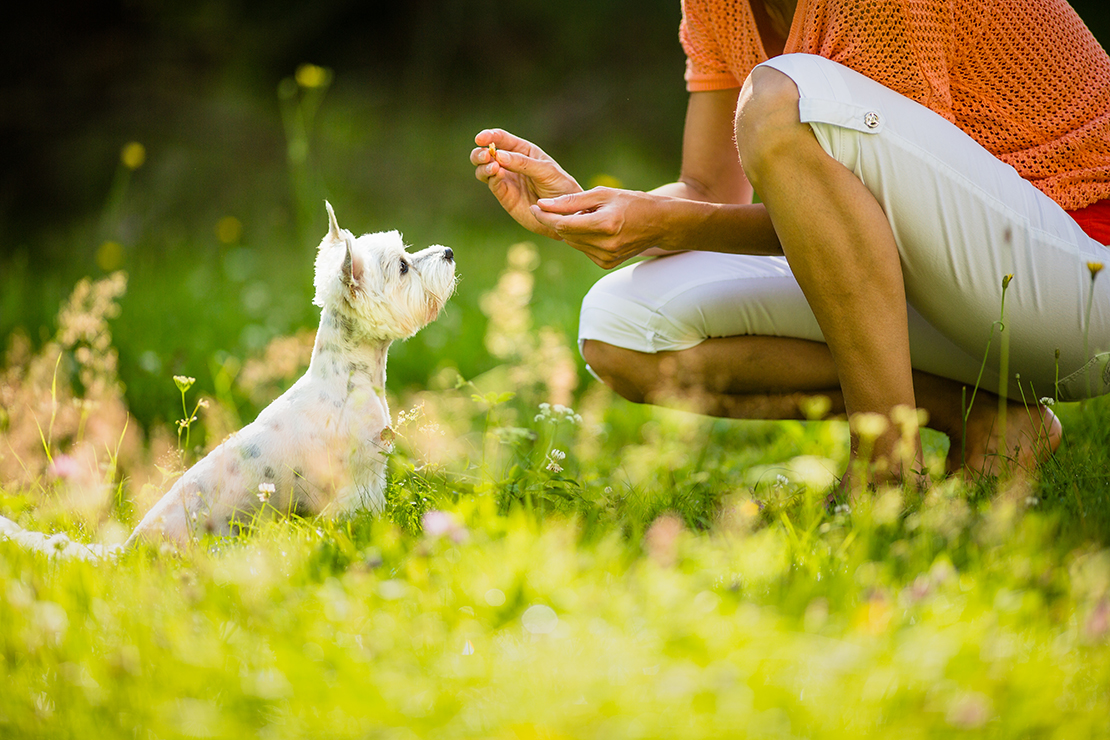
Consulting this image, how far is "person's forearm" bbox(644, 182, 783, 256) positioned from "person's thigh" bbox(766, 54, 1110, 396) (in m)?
0.29

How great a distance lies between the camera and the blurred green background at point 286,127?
17.6 ft

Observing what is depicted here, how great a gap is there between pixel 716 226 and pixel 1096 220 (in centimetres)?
80

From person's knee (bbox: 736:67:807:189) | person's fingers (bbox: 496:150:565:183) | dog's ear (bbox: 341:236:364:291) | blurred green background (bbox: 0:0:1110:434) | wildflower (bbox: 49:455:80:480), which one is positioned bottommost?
blurred green background (bbox: 0:0:1110:434)

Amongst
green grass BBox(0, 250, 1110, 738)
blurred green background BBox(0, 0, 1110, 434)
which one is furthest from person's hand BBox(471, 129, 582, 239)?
blurred green background BBox(0, 0, 1110, 434)

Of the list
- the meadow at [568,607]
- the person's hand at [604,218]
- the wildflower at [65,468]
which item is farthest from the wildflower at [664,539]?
the wildflower at [65,468]

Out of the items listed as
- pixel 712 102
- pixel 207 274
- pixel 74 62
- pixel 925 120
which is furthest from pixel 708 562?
pixel 74 62

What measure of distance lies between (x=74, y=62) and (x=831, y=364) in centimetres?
687

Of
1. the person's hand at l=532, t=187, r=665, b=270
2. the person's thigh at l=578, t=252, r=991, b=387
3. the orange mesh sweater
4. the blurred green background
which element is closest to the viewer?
the orange mesh sweater

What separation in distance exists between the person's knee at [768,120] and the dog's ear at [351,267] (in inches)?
36.9

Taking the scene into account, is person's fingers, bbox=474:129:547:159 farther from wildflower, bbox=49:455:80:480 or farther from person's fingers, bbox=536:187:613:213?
wildflower, bbox=49:455:80:480

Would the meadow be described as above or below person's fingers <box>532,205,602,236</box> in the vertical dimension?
below

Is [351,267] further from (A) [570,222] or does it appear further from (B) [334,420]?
(A) [570,222]

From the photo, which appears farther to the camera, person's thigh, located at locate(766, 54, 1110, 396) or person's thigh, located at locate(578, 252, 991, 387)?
person's thigh, located at locate(578, 252, 991, 387)

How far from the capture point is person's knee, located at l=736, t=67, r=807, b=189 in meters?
1.73
